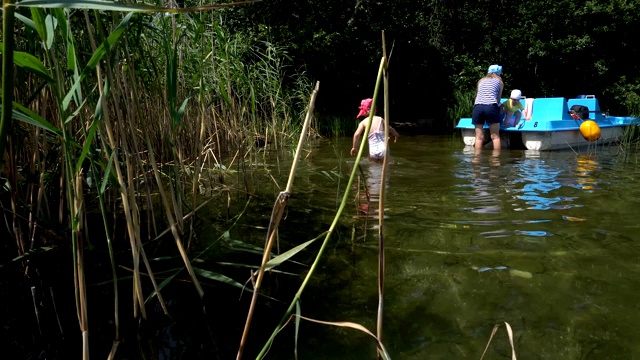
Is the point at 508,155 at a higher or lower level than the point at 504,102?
lower

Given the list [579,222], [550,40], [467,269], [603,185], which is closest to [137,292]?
[467,269]

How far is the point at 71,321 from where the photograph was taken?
2035mm

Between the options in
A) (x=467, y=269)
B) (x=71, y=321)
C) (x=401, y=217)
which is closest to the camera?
(x=71, y=321)

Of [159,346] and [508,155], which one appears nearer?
[159,346]

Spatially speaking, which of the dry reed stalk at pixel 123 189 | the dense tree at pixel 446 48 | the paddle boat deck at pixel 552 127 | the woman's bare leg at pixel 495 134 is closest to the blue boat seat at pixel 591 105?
the paddle boat deck at pixel 552 127

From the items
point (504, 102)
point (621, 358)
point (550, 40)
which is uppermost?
point (550, 40)

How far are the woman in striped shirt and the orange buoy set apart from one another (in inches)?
52.9

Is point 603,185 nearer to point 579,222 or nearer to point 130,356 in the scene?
point 579,222

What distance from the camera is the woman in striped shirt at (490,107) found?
318 inches

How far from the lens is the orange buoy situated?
820 centimetres

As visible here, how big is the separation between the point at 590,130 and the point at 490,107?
1654 millimetres

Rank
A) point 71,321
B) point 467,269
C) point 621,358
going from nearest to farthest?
point 621,358 → point 71,321 → point 467,269

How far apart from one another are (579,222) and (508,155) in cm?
444

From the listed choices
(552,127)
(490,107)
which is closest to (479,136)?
(490,107)
